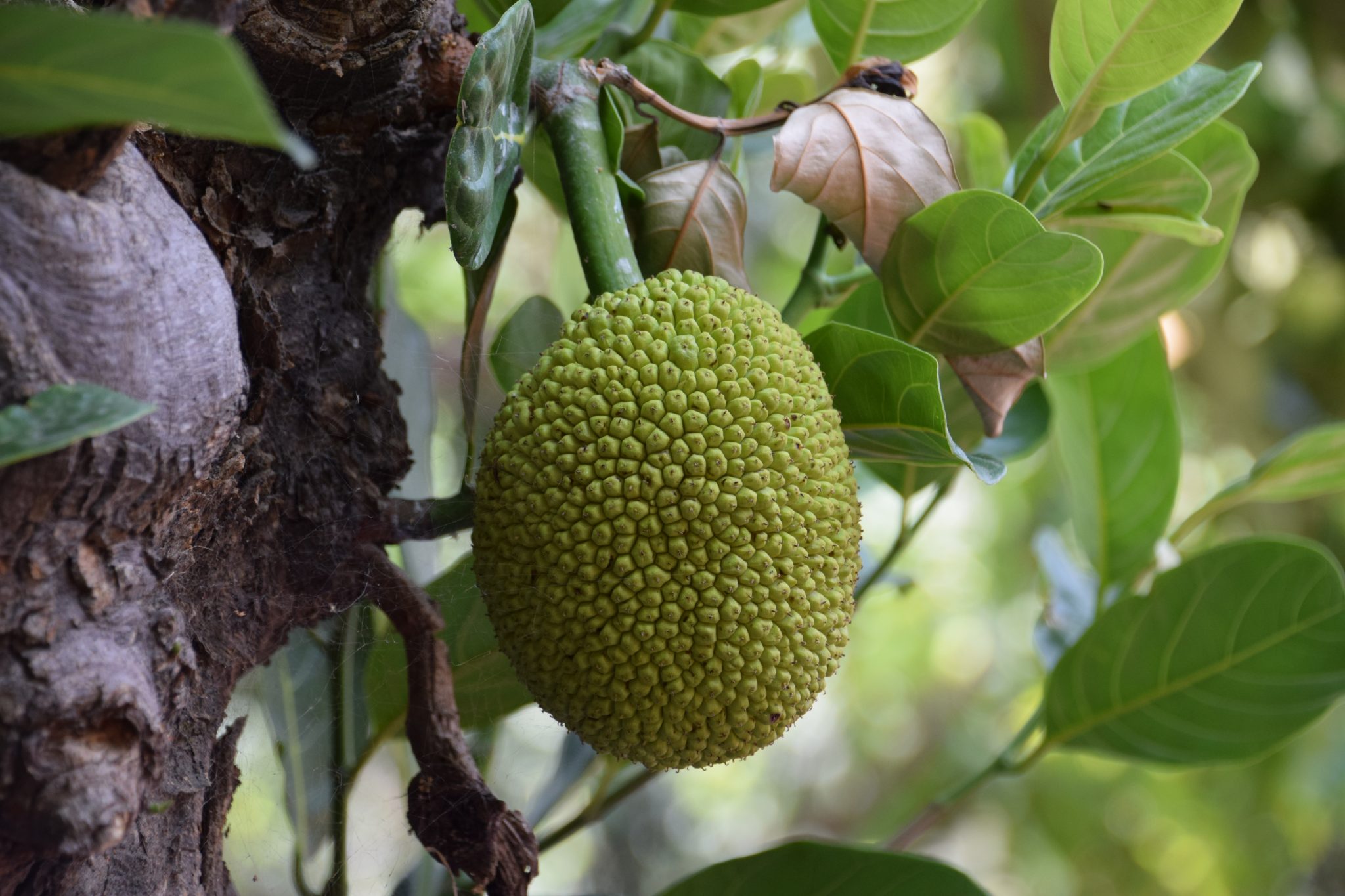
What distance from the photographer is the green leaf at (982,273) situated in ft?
1.62

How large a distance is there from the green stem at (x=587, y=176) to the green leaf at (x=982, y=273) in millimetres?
145

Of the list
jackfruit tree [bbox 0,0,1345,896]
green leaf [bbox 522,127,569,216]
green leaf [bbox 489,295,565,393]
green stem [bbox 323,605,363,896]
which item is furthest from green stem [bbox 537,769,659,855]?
green leaf [bbox 522,127,569,216]

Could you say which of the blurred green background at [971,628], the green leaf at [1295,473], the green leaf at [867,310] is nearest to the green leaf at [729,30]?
the blurred green background at [971,628]

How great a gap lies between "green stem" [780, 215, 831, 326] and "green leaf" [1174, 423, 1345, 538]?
0.38 metres

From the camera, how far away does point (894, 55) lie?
64cm

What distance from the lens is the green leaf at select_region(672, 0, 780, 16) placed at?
64 centimetres

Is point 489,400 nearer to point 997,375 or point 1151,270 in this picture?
point 997,375

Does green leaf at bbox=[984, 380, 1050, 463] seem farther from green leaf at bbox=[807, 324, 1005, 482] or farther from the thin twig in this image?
the thin twig

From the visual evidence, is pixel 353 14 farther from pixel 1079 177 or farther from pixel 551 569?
pixel 1079 177

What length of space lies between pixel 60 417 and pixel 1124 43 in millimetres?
509

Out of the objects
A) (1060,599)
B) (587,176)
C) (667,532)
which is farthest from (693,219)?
(1060,599)

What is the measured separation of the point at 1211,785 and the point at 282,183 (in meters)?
2.23

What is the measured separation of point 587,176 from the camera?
51cm

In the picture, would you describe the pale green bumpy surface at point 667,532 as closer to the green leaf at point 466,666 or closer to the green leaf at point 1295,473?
the green leaf at point 466,666
